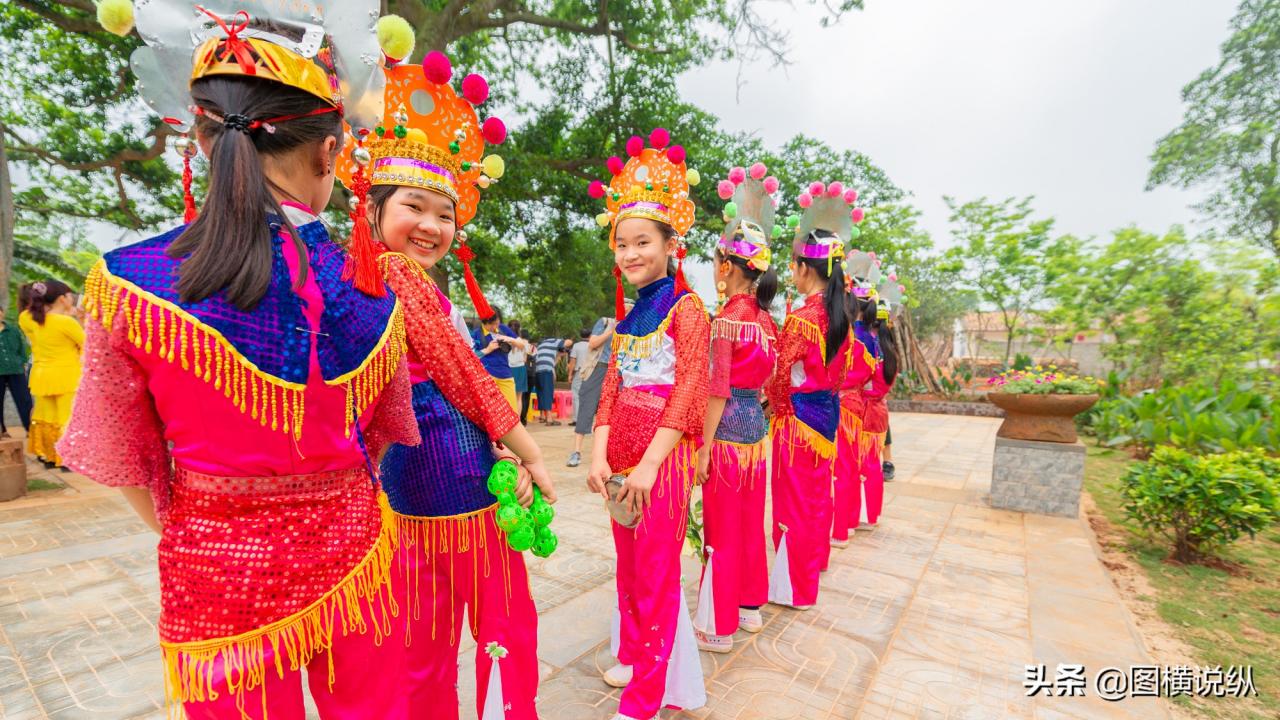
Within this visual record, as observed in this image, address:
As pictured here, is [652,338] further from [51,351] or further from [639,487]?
[51,351]

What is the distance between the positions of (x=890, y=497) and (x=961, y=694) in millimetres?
3575

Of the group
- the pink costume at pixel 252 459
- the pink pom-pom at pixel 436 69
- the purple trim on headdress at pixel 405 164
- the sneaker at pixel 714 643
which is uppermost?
the pink pom-pom at pixel 436 69

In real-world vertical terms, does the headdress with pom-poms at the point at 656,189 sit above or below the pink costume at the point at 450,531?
above

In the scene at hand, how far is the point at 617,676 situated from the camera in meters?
2.32

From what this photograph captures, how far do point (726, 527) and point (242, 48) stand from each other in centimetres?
249

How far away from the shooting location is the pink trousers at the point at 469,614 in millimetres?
1471

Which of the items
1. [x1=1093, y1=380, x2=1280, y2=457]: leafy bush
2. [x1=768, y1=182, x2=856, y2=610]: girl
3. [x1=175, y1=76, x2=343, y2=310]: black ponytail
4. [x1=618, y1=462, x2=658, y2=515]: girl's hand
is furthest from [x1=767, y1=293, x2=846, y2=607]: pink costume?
[x1=1093, y1=380, x2=1280, y2=457]: leafy bush

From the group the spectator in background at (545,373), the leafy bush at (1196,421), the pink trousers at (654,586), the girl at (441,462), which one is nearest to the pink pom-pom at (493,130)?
the girl at (441,462)

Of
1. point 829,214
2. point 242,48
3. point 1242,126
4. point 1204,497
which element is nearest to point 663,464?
point 242,48

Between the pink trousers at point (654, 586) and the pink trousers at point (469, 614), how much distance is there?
18.5 inches

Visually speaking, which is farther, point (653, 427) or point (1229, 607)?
point (1229, 607)

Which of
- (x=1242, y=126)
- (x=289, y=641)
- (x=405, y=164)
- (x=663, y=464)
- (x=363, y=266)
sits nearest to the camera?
(x=289, y=641)

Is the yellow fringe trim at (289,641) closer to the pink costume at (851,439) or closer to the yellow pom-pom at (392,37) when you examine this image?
the yellow pom-pom at (392,37)

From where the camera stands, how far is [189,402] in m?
0.89
